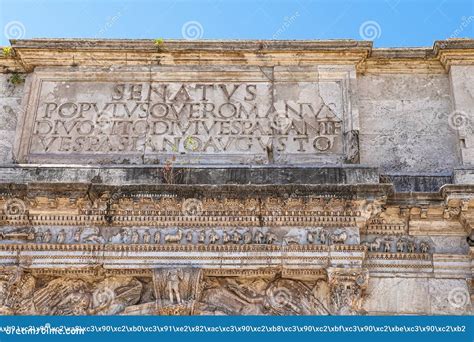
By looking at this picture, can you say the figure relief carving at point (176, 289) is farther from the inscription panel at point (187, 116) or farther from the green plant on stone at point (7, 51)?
the green plant on stone at point (7, 51)

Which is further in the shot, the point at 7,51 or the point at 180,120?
the point at 7,51

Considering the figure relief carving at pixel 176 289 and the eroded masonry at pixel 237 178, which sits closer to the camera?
the figure relief carving at pixel 176 289

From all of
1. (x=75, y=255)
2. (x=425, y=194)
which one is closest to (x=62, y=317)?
(x=75, y=255)

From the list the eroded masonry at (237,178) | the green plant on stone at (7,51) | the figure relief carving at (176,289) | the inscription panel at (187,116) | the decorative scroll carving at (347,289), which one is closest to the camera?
the decorative scroll carving at (347,289)

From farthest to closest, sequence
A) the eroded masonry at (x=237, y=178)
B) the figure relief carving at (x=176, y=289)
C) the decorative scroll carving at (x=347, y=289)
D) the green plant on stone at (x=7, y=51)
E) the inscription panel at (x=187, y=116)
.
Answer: the green plant on stone at (x=7, y=51) < the inscription panel at (x=187, y=116) < the eroded masonry at (x=237, y=178) < the figure relief carving at (x=176, y=289) < the decorative scroll carving at (x=347, y=289)

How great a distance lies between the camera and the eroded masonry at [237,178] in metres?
9.22

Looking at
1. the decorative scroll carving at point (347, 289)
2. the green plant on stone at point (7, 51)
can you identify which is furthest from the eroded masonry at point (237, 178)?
the green plant on stone at point (7, 51)

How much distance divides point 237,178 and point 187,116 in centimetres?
144

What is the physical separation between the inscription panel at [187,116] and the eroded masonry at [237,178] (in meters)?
0.02

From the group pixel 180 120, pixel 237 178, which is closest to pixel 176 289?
pixel 237 178

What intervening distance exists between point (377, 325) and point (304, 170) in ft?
6.94

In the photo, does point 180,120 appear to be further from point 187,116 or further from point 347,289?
point 347,289

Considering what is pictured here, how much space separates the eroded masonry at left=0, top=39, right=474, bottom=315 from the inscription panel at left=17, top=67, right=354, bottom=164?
A: 0.02m

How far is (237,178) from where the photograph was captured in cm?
957
